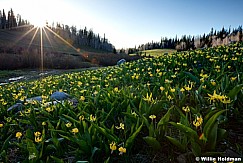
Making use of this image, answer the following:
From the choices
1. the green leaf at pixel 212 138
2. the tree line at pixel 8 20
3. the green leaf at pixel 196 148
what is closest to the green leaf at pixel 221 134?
the green leaf at pixel 212 138

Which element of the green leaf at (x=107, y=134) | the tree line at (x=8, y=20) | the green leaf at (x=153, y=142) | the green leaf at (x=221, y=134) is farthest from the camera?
the tree line at (x=8, y=20)

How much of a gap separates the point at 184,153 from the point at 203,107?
3.36 ft

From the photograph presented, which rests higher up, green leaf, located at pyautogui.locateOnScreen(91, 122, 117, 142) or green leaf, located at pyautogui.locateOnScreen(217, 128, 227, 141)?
green leaf, located at pyautogui.locateOnScreen(217, 128, 227, 141)

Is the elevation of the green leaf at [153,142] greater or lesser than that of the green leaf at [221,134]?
lesser

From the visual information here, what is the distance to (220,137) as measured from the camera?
2141 mm

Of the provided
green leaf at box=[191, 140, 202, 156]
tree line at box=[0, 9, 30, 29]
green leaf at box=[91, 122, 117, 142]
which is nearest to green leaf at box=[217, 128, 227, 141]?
green leaf at box=[191, 140, 202, 156]

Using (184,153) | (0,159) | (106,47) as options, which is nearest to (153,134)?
(184,153)

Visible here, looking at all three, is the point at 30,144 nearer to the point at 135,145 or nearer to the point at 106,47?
the point at 135,145

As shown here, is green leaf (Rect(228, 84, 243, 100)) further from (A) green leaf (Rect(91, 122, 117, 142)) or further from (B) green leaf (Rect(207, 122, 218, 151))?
(A) green leaf (Rect(91, 122, 117, 142))

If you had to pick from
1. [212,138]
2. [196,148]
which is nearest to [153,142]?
[196,148]

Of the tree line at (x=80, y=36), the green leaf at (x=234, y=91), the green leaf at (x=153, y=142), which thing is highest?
the tree line at (x=80, y=36)

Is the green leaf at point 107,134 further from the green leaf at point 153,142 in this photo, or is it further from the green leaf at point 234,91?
the green leaf at point 234,91

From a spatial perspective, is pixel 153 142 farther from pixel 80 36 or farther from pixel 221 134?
pixel 80 36

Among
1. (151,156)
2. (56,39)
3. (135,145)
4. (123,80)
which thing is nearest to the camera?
(151,156)
